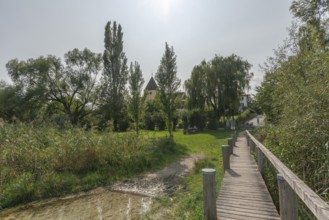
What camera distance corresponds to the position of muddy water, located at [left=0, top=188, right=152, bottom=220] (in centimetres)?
536

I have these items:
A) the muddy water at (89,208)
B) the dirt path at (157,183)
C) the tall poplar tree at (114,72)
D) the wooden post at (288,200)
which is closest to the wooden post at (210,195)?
the wooden post at (288,200)

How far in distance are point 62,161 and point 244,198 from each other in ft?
22.0

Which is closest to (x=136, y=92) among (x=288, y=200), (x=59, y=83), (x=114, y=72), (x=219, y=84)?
(x=114, y=72)

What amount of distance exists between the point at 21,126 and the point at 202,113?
19.0 m

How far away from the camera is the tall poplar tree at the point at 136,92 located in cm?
1731

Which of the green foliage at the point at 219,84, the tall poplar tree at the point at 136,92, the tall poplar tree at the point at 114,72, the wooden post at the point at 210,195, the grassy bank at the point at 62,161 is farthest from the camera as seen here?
the tall poplar tree at the point at 114,72

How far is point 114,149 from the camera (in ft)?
30.2

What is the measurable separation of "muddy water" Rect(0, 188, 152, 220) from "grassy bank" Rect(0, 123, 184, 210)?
0.60m

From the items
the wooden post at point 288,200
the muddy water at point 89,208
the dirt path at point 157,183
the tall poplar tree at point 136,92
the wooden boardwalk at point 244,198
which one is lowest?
the muddy water at point 89,208

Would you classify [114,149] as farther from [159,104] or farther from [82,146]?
[159,104]

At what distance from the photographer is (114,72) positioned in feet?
83.9

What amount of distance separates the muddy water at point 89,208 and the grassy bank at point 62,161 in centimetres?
60

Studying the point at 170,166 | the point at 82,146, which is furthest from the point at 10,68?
the point at 170,166

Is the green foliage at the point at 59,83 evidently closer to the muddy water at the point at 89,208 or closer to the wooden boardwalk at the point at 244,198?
the muddy water at the point at 89,208
